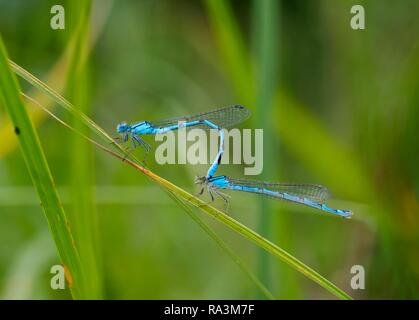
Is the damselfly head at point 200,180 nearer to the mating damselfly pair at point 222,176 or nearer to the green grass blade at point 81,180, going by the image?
the mating damselfly pair at point 222,176

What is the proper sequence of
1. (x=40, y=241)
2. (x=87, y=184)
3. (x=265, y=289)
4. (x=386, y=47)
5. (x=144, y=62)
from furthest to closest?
(x=144, y=62)
(x=386, y=47)
(x=40, y=241)
(x=87, y=184)
(x=265, y=289)

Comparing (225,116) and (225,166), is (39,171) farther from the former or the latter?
(225,166)

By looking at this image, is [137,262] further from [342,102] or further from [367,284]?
[342,102]

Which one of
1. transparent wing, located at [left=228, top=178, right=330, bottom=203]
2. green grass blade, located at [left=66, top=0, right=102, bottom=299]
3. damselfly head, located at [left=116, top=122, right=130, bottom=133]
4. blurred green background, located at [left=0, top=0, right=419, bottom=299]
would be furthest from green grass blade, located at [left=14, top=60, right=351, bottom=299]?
transparent wing, located at [left=228, top=178, right=330, bottom=203]

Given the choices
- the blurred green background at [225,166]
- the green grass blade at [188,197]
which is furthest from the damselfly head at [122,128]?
the green grass blade at [188,197]

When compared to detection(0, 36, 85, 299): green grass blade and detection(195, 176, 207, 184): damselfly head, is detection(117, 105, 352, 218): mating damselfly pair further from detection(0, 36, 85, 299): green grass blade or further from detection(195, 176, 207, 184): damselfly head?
detection(0, 36, 85, 299): green grass blade

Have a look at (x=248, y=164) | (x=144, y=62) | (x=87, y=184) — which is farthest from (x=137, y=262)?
(x=144, y=62)
